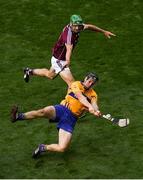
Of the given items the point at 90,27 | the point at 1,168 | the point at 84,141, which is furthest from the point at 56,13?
the point at 1,168

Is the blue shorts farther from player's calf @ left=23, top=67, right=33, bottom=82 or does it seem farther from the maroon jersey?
player's calf @ left=23, top=67, right=33, bottom=82

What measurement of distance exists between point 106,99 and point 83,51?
9.92 feet

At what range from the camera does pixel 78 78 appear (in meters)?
16.2

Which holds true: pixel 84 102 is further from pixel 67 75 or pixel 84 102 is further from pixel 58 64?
pixel 58 64

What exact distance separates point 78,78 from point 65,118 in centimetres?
423

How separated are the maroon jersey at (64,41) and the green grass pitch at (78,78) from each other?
54.9 inches

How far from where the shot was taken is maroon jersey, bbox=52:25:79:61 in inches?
544

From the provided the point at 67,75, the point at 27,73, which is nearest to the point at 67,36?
the point at 67,75

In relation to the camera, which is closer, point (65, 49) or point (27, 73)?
point (65, 49)

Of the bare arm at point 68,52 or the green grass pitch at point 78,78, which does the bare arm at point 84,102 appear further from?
the bare arm at point 68,52

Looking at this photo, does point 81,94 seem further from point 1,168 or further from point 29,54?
point 29,54

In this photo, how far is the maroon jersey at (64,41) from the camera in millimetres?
13820

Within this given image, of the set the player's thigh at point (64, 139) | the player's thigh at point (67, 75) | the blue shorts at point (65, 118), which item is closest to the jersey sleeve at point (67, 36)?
the player's thigh at point (67, 75)

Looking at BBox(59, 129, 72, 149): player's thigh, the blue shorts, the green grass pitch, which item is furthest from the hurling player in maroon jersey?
BBox(59, 129, 72, 149): player's thigh
